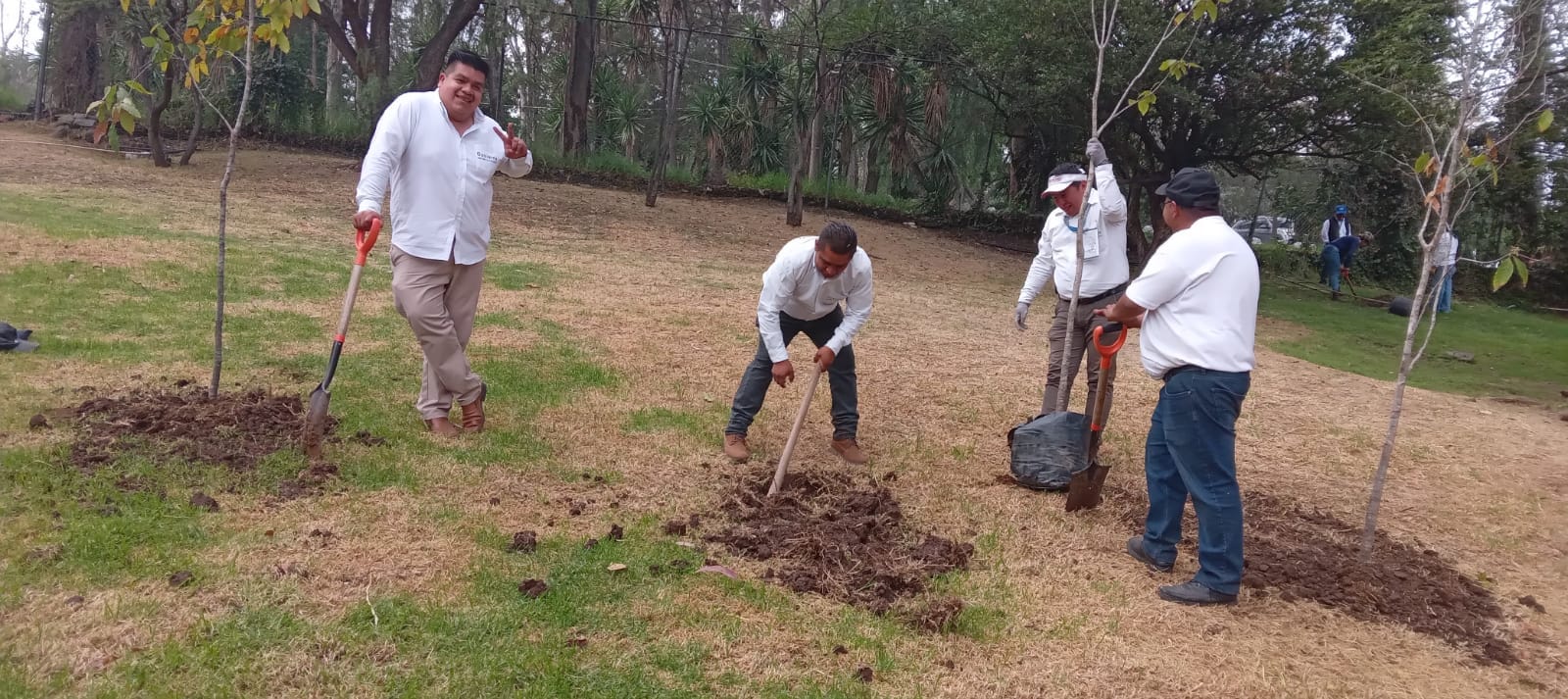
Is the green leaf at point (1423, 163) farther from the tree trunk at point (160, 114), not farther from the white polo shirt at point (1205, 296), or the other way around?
the tree trunk at point (160, 114)

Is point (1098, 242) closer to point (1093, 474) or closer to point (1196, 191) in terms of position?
point (1093, 474)

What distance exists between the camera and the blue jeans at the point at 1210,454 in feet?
12.5

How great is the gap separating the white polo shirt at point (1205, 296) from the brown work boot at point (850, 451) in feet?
6.37

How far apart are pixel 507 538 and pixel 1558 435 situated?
8247 millimetres

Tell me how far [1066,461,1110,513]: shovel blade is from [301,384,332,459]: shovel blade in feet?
11.6

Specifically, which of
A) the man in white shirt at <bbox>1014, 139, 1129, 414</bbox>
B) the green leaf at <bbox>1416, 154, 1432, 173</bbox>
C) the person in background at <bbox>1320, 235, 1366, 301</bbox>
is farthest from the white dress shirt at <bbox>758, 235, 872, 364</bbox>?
the person in background at <bbox>1320, 235, 1366, 301</bbox>

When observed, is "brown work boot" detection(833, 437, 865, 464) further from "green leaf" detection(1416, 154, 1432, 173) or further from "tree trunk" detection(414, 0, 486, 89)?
"tree trunk" detection(414, 0, 486, 89)

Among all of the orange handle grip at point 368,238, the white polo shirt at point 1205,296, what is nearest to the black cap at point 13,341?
the orange handle grip at point 368,238

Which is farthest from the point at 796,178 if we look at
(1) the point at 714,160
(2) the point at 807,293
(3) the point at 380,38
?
(2) the point at 807,293

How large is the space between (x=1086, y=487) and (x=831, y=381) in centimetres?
143

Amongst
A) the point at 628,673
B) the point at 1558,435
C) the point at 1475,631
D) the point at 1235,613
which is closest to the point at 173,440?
the point at 628,673

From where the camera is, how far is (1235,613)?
12.8 feet

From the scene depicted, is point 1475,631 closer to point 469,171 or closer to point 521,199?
point 469,171

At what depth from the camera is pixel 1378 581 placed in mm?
4336
